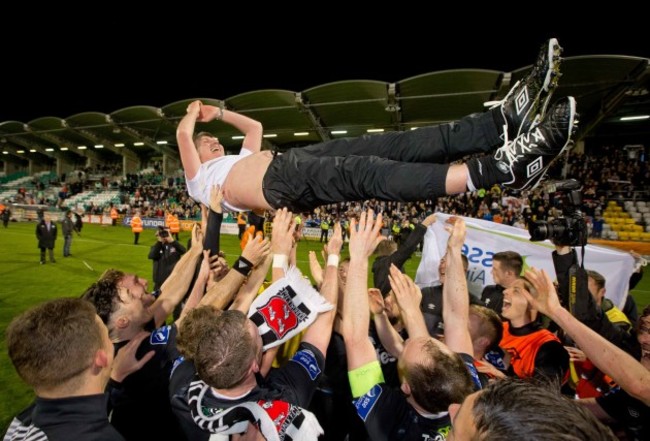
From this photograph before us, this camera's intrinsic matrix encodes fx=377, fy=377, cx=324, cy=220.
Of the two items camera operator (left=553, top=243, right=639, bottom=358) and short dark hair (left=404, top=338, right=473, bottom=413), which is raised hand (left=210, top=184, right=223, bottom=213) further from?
camera operator (left=553, top=243, right=639, bottom=358)

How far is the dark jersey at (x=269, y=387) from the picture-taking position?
1.73 metres

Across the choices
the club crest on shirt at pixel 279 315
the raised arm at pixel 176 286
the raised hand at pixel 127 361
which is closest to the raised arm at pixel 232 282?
the raised hand at pixel 127 361

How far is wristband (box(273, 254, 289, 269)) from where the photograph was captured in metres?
2.40

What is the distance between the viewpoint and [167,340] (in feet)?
9.11

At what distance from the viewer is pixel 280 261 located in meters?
2.45

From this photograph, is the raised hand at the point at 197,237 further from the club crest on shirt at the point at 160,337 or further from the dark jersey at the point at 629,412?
the dark jersey at the point at 629,412

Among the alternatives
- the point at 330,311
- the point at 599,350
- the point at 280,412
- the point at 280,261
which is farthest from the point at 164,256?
the point at 599,350

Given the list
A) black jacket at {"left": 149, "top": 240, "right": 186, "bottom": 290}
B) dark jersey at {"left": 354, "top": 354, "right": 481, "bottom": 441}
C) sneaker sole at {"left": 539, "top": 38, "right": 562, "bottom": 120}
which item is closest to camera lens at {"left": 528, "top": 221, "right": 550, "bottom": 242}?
sneaker sole at {"left": 539, "top": 38, "right": 562, "bottom": 120}

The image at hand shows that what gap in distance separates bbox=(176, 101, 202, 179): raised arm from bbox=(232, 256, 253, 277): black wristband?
48.8 inches

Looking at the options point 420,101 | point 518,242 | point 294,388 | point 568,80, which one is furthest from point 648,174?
point 294,388

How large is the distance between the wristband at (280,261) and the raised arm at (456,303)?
3.54 ft

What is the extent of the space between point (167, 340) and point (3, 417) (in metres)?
2.95

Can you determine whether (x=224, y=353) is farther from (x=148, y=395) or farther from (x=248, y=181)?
(x=248, y=181)

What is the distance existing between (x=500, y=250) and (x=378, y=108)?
751 inches
